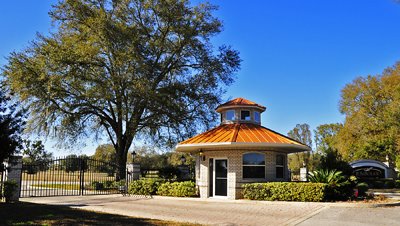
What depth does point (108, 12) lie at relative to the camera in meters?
27.4

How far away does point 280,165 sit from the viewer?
830 inches

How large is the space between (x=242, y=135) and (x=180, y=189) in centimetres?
479

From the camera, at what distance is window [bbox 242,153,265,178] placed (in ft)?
65.0

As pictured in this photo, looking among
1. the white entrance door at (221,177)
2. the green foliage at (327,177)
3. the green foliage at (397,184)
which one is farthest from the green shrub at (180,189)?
the green foliage at (397,184)

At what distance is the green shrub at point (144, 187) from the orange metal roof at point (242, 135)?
11.7 ft

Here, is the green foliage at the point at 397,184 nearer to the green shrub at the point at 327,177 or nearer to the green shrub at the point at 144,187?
the green shrub at the point at 327,177

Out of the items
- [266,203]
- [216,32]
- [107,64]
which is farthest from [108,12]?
[266,203]

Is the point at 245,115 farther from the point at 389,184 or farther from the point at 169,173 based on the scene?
the point at 389,184

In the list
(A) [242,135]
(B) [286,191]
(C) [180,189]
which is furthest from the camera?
(C) [180,189]

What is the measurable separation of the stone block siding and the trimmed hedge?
1.62 feet

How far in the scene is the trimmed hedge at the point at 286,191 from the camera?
17.4 metres

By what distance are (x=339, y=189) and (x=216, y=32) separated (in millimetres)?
16525

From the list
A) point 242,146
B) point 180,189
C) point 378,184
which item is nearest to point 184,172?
point 180,189

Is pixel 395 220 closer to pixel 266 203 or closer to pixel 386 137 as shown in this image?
pixel 266 203
